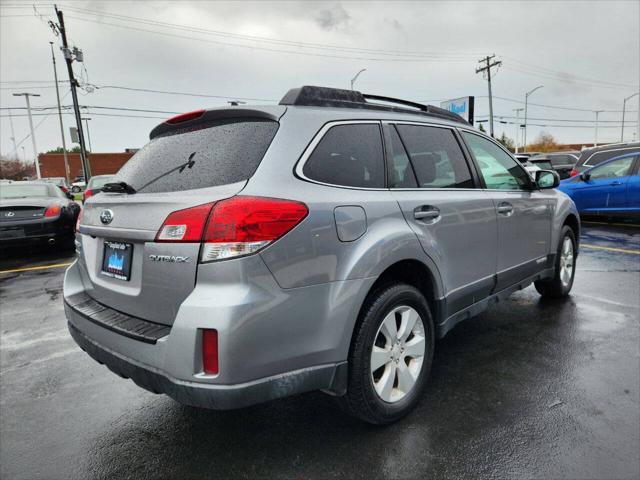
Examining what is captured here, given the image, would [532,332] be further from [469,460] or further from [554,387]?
[469,460]

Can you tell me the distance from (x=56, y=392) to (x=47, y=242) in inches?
238

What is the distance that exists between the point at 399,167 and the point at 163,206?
1384 mm

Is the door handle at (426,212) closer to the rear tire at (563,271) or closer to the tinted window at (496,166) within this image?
the tinted window at (496,166)

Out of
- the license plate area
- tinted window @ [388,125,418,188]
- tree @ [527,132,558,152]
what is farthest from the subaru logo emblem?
tree @ [527,132,558,152]

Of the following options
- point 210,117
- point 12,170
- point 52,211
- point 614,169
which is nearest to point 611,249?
point 614,169

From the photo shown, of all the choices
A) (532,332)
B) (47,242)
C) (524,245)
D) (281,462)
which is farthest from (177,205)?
(47,242)

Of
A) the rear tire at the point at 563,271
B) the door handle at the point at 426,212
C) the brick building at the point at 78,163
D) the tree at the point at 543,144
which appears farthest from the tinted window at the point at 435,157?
the tree at the point at 543,144

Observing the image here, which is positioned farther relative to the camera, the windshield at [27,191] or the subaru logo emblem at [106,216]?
the windshield at [27,191]

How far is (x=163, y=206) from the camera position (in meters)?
2.05

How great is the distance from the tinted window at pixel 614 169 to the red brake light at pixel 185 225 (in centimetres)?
1060

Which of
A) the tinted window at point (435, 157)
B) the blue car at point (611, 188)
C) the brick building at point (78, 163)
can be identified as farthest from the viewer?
the brick building at point (78, 163)

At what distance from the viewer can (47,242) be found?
8.09m

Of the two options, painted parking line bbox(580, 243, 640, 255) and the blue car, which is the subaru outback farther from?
the blue car

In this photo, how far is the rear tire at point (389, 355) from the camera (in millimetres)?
2254
